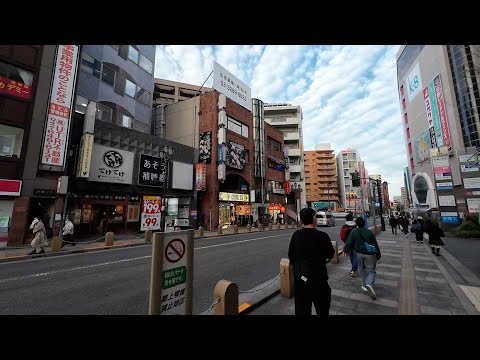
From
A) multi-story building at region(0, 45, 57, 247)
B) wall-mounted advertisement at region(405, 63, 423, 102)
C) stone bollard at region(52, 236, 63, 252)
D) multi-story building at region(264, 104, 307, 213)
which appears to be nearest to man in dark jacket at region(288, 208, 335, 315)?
stone bollard at region(52, 236, 63, 252)

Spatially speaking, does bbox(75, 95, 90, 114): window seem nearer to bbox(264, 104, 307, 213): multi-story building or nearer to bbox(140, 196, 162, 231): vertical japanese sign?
bbox(140, 196, 162, 231): vertical japanese sign

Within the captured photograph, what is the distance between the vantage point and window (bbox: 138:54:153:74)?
1033 inches

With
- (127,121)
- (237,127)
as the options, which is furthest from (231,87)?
(127,121)

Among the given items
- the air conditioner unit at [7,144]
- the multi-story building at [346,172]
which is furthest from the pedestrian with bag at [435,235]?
the multi-story building at [346,172]

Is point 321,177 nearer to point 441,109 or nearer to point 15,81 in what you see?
point 441,109

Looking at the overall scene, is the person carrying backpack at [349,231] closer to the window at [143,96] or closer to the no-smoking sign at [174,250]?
the no-smoking sign at [174,250]

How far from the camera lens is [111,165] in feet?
59.4

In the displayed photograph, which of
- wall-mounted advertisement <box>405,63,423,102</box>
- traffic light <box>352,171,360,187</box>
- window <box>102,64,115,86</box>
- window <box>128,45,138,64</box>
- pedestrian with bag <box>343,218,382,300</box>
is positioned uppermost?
wall-mounted advertisement <box>405,63,423,102</box>

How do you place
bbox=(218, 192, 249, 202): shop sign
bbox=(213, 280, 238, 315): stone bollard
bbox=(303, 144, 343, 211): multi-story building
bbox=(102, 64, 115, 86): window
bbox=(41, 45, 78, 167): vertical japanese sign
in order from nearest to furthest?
bbox=(213, 280, 238, 315): stone bollard → bbox=(41, 45, 78, 167): vertical japanese sign → bbox=(102, 64, 115, 86): window → bbox=(218, 192, 249, 202): shop sign → bbox=(303, 144, 343, 211): multi-story building

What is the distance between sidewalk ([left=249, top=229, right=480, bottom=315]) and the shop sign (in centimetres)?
2072

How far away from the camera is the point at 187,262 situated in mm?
3314

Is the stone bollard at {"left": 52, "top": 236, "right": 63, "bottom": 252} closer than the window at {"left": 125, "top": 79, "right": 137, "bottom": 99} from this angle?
Yes
